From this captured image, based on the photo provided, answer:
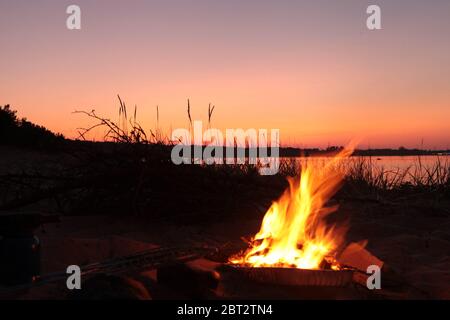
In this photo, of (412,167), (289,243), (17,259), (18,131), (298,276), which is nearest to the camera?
(298,276)

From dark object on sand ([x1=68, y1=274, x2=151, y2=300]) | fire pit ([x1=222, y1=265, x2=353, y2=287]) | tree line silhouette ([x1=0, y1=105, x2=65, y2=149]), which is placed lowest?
fire pit ([x1=222, y1=265, x2=353, y2=287])

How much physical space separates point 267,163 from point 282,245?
4.28m

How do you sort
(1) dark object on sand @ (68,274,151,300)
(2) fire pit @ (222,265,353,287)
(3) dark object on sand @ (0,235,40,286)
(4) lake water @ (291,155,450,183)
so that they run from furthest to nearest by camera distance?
(4) lake water @ (291,155,450,183)
(3) dark object on sand @ (0,235,40,286)
(2) fire pit @ (222,265,353,287)
(1) dark object on sand @ (68,274,151,300)

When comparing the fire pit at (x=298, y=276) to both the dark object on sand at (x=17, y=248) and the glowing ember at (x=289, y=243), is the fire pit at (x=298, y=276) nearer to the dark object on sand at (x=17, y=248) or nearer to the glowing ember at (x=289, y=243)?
the glowing ember at (x=289, y=243)

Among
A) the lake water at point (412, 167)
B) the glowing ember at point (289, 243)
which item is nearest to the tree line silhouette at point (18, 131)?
the lake water at point (412, 167)

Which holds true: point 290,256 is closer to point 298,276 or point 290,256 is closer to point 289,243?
Answer: point 289,243

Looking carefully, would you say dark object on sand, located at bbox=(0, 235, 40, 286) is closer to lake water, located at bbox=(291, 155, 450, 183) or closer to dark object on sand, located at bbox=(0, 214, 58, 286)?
dark object on sand, located at bbox=(0, 214, 58, 286)

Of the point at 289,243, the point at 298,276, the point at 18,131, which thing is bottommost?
the point at 298,276

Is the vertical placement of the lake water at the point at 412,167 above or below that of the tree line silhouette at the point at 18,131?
below

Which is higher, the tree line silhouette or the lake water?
the tree line silhouette

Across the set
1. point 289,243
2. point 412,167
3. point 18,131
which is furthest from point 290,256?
point 18,131

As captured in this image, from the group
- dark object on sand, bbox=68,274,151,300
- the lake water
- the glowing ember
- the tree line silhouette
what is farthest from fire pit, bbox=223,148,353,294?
the tree line silhouette
